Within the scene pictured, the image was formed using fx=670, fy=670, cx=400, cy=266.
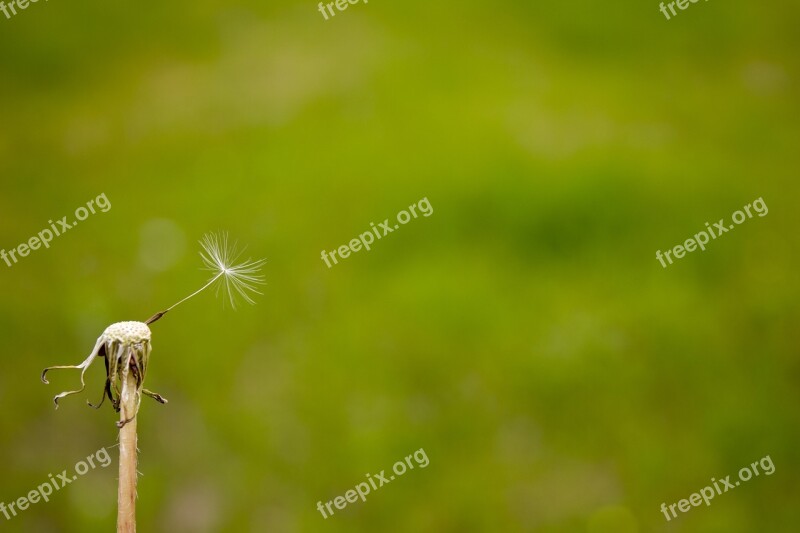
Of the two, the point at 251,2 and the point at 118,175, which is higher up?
the point at 251,2

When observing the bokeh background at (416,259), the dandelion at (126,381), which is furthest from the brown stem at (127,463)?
the bokeh background at (416,259)

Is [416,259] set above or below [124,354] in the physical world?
above

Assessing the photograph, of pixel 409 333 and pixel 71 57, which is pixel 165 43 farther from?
pixel 409 333

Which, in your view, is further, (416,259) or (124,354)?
(416,259)

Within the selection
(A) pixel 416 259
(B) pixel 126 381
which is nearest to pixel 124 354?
(B) pixel 126 381

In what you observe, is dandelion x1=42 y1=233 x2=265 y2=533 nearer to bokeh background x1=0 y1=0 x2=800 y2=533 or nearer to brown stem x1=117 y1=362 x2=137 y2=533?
brown stem x1=117 y1=362 x2=137 y2=533

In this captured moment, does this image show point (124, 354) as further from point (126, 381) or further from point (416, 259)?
point (416, 259)

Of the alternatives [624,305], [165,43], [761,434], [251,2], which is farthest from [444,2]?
[761,434]
